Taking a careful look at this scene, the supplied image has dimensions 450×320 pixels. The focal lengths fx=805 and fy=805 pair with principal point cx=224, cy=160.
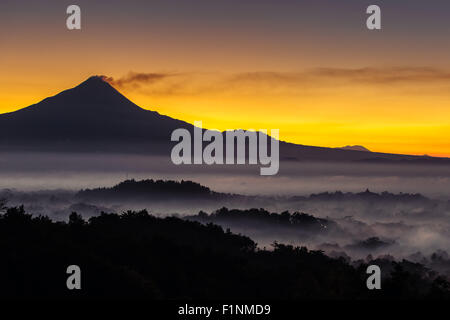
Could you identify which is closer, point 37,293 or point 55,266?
point 37,293

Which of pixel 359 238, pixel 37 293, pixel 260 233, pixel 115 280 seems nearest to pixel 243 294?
pixel 115 280

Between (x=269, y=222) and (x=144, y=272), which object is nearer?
(x=144, y=272)

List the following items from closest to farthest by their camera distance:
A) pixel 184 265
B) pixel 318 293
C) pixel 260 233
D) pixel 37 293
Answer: pixel 37 293 < pixel 318 293 < pixel 184 265 < pixel 260 233

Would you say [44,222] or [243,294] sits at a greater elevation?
[44,222]

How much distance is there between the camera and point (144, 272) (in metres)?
31.7

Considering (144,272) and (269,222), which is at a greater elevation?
(269,222)

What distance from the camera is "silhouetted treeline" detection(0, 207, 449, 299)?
85.7ft

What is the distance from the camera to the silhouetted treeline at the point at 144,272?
26125 mm

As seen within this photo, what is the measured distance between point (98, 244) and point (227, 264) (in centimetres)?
587

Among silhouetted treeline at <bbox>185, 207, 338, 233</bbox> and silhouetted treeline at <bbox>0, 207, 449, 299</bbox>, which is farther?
silhouetted treeline at <bbox>185, 207, 338, 233</bbox>

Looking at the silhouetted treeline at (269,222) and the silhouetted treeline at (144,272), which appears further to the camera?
the silhouetted treeline at (269,222)
